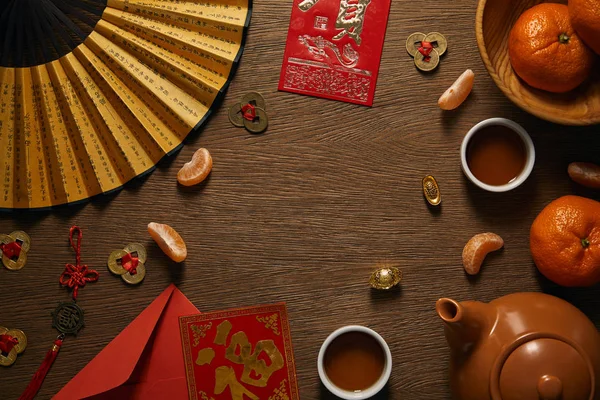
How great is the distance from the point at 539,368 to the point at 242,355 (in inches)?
20.1

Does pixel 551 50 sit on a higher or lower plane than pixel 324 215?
higher

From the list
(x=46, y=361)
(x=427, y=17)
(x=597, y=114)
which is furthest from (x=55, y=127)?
(x=597, y=114)

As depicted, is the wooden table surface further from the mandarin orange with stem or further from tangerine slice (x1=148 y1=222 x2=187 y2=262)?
the mandarin orange with stem

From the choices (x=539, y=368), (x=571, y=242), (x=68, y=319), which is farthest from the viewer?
(x=68, y=319)

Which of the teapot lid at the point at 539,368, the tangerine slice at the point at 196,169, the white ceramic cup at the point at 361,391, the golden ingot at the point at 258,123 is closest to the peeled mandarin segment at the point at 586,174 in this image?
the teapot lid at the point at 539,368

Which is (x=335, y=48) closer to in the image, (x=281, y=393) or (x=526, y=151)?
(x=526, y=151)

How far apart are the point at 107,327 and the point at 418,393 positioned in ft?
1.97

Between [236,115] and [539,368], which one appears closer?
[539,368]

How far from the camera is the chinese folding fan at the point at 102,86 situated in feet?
3.30

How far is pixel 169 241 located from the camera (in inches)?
41.1

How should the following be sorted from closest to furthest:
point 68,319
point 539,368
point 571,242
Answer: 1. point 539,368
2. point 571,242
3. point 68,319

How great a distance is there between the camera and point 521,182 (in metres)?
1.04

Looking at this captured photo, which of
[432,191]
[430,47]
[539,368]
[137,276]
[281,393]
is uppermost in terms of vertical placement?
[430,47]

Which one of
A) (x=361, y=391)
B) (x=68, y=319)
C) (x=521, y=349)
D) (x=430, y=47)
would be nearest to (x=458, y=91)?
(x=430, y=47)
